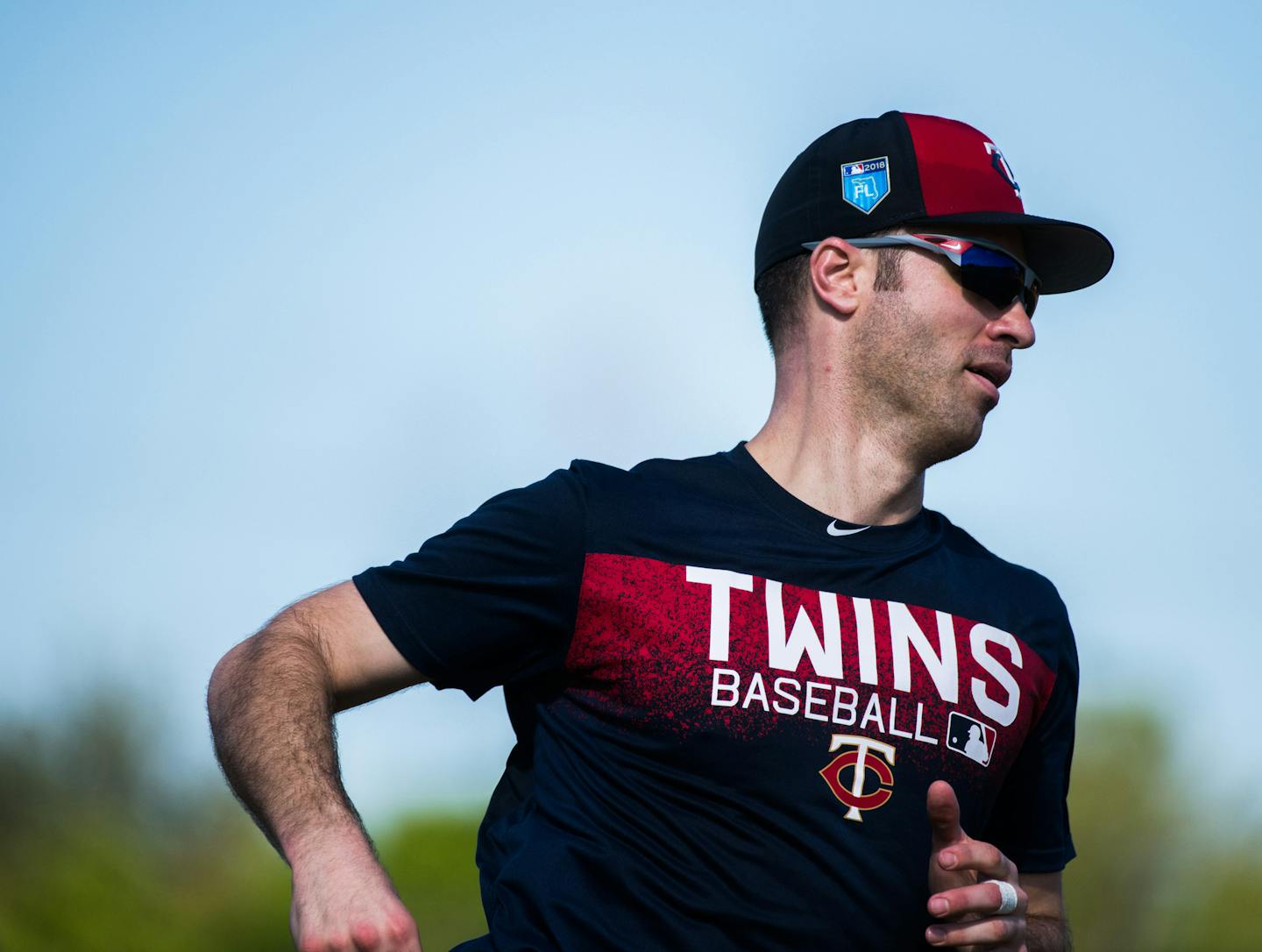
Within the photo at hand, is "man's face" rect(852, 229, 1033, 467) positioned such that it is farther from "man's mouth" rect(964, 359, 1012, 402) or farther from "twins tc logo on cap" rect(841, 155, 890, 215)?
"twins tc logo on cap" rect(841, 155, 890, 215)

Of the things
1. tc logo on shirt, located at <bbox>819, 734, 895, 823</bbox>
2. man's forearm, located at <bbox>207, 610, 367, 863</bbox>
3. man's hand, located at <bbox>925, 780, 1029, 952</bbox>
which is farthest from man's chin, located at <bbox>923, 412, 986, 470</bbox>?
man's forearm, located at <bbox>207, 610, 367, 863</bbox>

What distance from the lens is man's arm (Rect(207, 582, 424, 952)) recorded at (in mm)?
2492

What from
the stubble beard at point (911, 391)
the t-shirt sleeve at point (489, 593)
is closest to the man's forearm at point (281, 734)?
the t-shirt sleeve at point (489, 593)

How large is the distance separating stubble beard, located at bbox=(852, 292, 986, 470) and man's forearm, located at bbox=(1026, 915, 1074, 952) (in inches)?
50.4

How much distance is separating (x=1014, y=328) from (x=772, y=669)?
1.32m

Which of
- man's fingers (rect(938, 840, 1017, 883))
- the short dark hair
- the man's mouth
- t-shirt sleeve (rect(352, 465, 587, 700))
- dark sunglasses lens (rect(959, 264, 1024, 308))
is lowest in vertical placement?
man's fingers (rect(938, 840, 1017, 883))

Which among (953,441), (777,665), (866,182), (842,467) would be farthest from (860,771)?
(866,182)

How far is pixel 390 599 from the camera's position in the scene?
3.19 m

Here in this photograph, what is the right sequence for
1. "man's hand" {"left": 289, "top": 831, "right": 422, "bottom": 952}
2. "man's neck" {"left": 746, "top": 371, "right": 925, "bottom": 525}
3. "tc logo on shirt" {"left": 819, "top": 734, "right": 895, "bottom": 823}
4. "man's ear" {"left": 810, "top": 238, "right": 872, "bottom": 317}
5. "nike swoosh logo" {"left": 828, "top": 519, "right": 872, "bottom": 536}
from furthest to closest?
"man's ear" {"left": 810, "top": 238, "right": 872, "bottom": 317}, "man's neck" {"left": 746, "top": 371, "right": 925, "bottom": 525}, "nike swoosh logo" {"left": 828, "top": 519, "right": 872, "bottom": 536}, "tc logo on shirt" {"left": 819, "top": 734, "right": 895, "bottom": 823}, "man's hand" {"left": 289, "top": 831, "right": 422, "bottom": 952}

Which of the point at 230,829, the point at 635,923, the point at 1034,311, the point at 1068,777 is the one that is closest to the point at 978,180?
the point at 1034,311

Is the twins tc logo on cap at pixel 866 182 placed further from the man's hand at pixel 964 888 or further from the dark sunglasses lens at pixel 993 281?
the man's hand at pixel 964 888

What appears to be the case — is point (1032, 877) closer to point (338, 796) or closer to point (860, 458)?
point (860, 458)

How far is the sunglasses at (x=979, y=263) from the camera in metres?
3.82

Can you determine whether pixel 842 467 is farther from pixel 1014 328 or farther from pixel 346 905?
pixel 346 905
